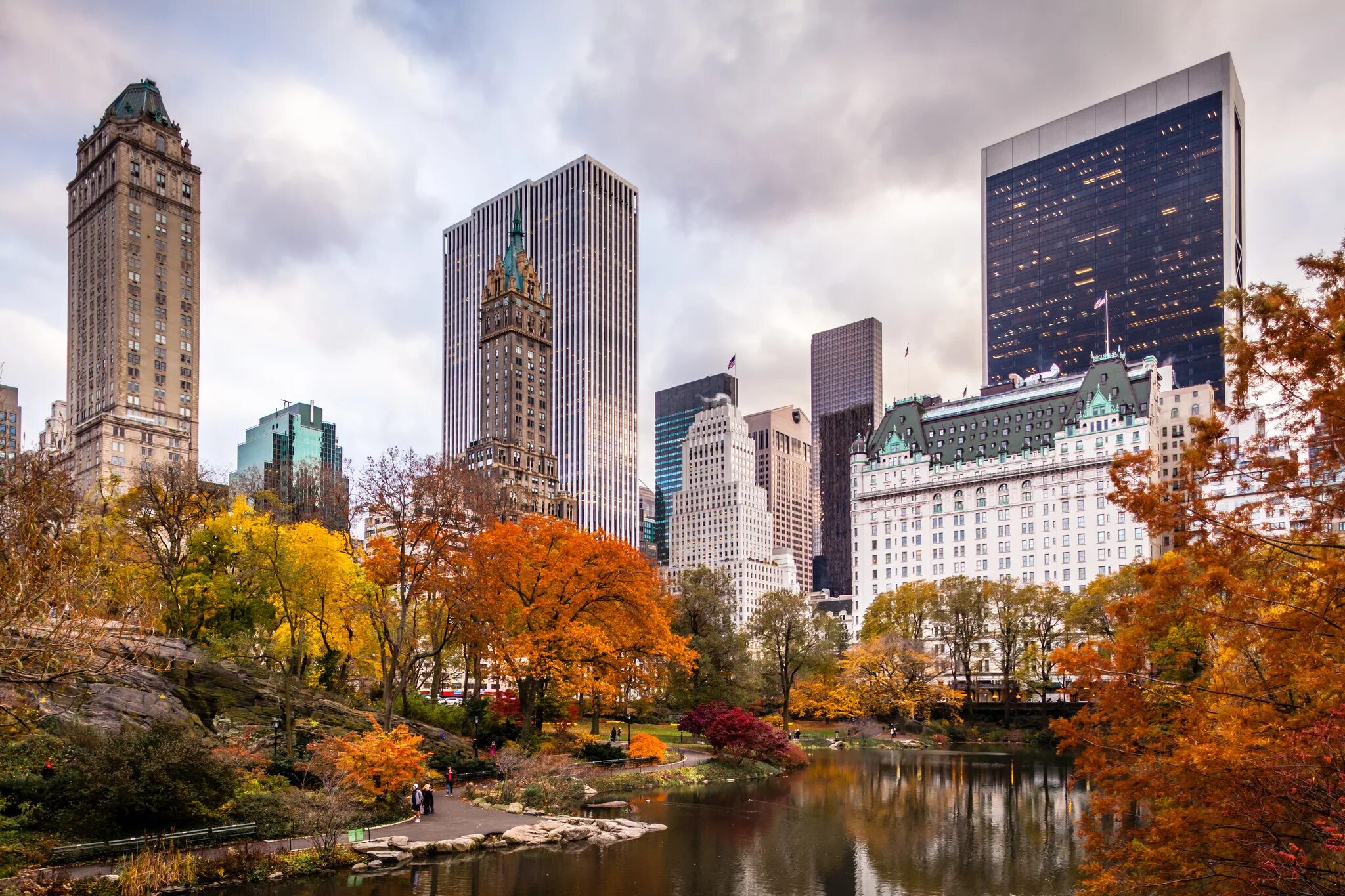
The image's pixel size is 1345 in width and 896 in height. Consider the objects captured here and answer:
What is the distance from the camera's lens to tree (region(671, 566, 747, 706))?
65.7 m

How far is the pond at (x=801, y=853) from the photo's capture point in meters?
26.6

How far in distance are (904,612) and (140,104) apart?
14557cm

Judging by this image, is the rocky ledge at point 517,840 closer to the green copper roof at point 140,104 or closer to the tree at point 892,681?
the tree at point 892,681

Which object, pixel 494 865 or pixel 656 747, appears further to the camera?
pixel 656 747

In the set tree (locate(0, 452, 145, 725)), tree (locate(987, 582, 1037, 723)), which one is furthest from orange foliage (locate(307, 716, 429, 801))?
tree (locate(987, 582, 1037, 723))

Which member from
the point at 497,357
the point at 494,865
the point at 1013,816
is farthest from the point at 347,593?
the point at 497,357

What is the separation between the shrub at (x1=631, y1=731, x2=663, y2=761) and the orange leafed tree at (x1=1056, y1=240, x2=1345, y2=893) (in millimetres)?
35962

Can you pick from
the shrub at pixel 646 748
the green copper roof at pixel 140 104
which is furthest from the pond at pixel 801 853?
the green copper roof at pixel 140 104

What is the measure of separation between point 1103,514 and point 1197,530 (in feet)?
411

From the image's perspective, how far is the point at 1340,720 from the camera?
40.7 feet

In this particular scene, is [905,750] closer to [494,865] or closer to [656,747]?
[656,747]

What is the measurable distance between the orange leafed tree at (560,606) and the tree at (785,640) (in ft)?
105

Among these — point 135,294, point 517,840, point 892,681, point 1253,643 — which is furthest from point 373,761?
point 135,294

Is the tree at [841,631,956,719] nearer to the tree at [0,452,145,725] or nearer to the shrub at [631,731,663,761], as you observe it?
the shrub at [631,731,663,761]
